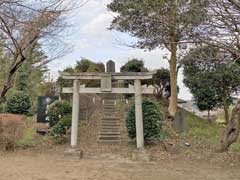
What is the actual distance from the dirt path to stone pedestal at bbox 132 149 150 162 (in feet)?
1.04

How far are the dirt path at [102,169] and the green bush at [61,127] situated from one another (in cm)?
216

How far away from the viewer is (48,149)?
1139 centimetres

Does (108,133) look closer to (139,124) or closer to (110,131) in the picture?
A: (110,131)

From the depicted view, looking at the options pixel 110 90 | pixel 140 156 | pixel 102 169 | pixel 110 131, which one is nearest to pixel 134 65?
pixel 110 131

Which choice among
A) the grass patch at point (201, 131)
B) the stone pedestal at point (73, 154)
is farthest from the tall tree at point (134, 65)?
the stone pedestal at point (73, 154)

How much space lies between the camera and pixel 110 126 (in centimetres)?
1406

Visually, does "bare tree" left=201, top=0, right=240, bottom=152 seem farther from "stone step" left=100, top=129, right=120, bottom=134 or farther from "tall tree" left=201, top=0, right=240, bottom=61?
"stone step" left=100, top=129, right=120, bottom=134

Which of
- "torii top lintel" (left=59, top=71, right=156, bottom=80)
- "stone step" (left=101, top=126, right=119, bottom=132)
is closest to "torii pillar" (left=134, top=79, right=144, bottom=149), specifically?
"torii top lintel" (left=59, top=71, right=156, bottom=80)

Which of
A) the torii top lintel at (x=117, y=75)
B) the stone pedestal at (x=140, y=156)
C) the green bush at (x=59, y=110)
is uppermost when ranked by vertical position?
the torii top lintel at (x=117, y=75)

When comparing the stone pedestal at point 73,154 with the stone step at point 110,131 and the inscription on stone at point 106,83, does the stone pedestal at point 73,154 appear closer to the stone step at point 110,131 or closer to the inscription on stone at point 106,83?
the inscription on stone at point 106,83

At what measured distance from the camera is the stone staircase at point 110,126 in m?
13.0

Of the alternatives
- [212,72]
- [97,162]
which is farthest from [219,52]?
[212,72]

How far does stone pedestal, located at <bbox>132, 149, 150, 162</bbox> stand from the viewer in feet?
32.6

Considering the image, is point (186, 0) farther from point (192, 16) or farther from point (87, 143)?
point (87, 143)
